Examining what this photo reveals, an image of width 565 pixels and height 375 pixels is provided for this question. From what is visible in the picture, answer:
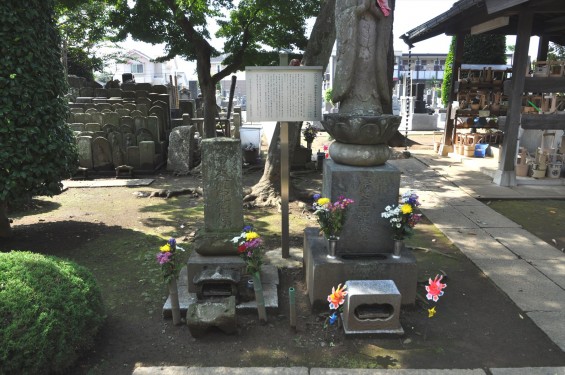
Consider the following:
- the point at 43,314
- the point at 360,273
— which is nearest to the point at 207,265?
the point at 360,273

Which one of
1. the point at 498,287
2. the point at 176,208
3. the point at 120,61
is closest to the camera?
the point at 498,287

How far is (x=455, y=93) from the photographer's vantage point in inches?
527

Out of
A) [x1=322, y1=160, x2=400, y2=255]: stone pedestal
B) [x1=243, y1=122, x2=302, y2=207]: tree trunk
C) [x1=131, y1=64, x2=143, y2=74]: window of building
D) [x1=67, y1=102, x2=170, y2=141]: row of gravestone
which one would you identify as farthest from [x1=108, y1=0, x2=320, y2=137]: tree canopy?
[x1=131, y1=64, x2=143, y2=74]: window of building

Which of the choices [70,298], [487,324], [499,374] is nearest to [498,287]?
[487,324]

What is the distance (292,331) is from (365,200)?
158 cm

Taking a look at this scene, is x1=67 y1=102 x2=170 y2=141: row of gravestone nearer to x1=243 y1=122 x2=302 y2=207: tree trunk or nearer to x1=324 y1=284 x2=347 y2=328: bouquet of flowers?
x1=243 y1=122 x2=302 y2=207: tree trunk

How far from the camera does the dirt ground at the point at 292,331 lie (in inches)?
143

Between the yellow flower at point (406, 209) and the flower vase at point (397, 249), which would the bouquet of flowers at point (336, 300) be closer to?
the flower vase at point (397, 249)

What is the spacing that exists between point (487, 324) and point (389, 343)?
1129mm

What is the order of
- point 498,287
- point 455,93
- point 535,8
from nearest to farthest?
point 498,287
point 535,8
point 455,93

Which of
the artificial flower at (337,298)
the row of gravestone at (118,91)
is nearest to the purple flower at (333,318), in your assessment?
the artificial flower at (337,298)

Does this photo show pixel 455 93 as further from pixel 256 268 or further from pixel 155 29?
pixel 256 268

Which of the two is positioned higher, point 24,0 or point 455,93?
point 24,0

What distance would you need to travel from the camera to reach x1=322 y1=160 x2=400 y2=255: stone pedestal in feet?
14.7
